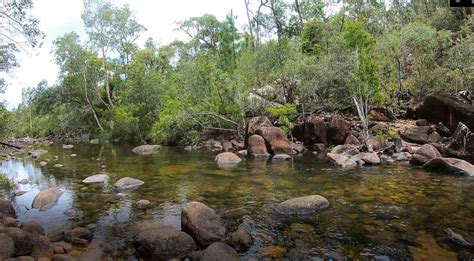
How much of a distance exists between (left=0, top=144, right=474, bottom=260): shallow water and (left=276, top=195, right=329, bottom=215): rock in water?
239mm

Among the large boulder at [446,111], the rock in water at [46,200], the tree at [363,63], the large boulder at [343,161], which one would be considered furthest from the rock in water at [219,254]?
the large boulder at [446,111]

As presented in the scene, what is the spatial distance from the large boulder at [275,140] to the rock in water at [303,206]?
1024cm

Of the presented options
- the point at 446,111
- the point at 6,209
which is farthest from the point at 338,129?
the point at 6,209

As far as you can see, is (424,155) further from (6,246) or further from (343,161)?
(6,246)

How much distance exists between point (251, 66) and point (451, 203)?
1708cm

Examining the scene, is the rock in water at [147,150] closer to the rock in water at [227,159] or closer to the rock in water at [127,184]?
the rock in water at [227,159]

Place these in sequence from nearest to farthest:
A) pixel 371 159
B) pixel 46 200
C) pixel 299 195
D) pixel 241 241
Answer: pixel 241 241, pixel 46 200, pixel 299 195, pixel 371 159

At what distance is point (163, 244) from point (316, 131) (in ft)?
50.4

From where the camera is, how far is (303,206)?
8.50 metres

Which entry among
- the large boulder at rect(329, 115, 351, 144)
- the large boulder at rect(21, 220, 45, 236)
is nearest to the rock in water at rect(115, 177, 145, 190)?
the large boulder at rect(21, 220, 45, 236)

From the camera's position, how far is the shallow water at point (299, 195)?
21.6 feet

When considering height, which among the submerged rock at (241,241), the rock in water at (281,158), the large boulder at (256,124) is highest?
the large boulder at (256,124)

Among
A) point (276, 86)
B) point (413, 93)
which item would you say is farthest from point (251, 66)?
point (413, 93)

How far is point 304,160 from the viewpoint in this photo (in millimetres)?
16469
